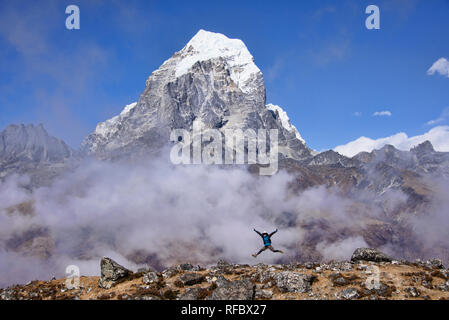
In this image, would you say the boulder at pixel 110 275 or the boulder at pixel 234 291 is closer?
the boulder at pixel 234 291

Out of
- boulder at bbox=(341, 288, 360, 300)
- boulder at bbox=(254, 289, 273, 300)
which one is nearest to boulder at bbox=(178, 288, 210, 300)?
boulder at bbox=(254, 289, 273, 300)

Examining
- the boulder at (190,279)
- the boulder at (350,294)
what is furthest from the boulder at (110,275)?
the boulder at (350,294)

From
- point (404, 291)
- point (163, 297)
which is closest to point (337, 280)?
point (404, 291)

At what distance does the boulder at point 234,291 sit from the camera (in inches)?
1032

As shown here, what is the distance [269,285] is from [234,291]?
4364 mm

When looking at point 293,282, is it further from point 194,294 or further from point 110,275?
point 110,275

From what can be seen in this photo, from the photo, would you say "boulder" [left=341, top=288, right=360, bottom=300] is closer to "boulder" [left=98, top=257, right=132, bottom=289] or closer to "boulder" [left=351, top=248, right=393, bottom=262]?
"boulder" [left=351, top=248, right=393, bottom=262]

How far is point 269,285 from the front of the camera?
29.2 metres

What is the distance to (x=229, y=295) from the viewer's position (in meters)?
26.3

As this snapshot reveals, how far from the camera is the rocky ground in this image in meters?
26.7

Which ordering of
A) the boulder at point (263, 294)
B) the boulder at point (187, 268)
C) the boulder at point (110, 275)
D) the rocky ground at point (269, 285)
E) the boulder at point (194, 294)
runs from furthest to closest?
the boulder at point (187, 268), the boulder at point (110, 275), the boulder at point (263, 294), the boulder at point (194, 294), the rocky ground at point (269, 285)

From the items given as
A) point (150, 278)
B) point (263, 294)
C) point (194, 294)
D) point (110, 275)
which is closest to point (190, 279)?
point (194, 294)

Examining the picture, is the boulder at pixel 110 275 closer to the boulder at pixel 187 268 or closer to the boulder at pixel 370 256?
the boulder at pixel 187 268
